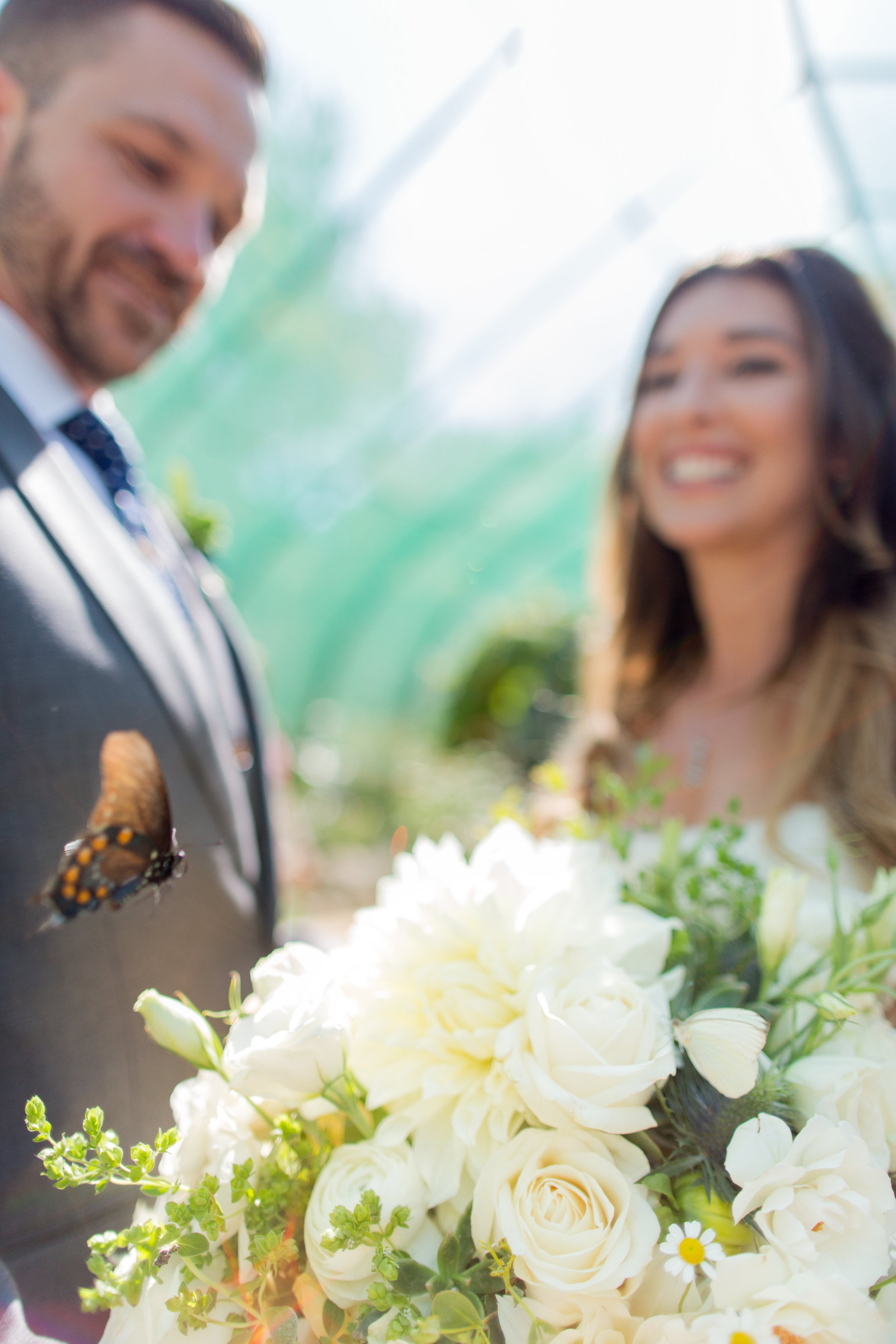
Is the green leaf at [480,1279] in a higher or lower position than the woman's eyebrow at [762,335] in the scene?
lower

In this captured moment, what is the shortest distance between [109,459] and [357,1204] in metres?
1.02

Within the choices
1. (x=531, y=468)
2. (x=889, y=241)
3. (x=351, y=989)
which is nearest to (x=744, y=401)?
(x=351, y=989)

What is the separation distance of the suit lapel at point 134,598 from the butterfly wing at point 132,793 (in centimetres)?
11

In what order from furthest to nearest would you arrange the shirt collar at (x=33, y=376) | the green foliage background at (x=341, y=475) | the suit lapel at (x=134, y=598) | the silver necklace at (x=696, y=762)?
the green foliage background at (x=341, y=475) → the silver necklace at (x=696, y=762) → the shirt collar at (x=33, y=376) → the suit lapel at (x=134, y=598)

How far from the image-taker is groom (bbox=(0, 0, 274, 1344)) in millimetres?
829

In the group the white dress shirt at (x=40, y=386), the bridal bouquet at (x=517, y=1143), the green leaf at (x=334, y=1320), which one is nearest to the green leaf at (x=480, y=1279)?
the bridal bouquet at (x=517, y=1143)

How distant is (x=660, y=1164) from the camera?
2.28 feet

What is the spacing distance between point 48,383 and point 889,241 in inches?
123

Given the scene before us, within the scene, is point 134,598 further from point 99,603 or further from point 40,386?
point 40,386

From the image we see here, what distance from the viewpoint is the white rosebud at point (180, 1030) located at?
70 centimetres

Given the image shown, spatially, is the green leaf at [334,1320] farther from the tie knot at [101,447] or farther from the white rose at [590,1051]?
the tie knot at [101,447]

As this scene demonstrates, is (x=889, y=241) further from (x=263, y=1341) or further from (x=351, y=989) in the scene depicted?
(x=263, y=1341)

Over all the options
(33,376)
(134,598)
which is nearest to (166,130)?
(33,376)

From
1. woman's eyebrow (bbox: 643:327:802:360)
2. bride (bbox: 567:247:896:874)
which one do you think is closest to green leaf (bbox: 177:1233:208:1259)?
bride (bbox: 567:247:896:874)
